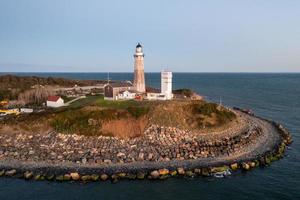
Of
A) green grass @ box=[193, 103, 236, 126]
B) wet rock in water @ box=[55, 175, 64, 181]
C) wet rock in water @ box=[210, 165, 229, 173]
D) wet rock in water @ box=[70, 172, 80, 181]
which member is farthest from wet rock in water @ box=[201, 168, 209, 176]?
wet rock in water @ box=[55, 175, 64, 181]

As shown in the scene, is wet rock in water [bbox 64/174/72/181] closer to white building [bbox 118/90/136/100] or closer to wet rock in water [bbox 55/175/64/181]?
wet rock in water [bbox 55/175/64/181]

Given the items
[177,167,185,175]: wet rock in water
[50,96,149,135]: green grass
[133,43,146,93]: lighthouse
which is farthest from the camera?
[133,43,146,93]: lighthouse

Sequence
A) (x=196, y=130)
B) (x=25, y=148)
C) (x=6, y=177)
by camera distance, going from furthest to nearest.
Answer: (x=196, y=130), (x=25, y=148), (x=6, y=177)

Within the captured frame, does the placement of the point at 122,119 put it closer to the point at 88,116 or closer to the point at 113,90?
the point at 88,116

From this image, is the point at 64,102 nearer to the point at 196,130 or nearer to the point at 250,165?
the point at 196,130

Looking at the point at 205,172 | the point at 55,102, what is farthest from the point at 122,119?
the point at 55,102

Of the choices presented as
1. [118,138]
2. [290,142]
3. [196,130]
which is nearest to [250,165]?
[196,130]

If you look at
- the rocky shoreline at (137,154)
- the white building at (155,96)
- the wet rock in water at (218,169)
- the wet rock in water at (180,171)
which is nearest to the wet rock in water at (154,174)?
the rocky shoreline at (137,154)

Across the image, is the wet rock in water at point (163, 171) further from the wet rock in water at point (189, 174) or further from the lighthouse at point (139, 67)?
the lighthouse at point (139, 67)

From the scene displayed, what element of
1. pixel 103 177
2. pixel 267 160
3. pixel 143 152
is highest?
pixel 143 152
